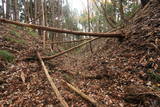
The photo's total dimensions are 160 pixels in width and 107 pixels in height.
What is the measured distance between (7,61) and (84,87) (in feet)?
11.3

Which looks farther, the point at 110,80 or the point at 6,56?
the point at 6,56

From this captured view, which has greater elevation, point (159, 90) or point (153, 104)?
point (159, 90)

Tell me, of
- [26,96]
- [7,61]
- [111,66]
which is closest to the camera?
[26,96]

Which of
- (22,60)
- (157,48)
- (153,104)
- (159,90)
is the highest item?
(157,48)

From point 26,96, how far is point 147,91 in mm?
3188

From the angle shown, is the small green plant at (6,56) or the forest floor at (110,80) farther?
the small green plant at (6,56)

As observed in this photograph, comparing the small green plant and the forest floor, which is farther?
the small green plant

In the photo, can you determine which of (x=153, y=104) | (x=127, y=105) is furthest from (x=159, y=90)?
(x=127, y=105)

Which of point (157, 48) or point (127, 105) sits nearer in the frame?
point (127, 105)

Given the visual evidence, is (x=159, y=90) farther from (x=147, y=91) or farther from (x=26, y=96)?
(x=26, y=96)

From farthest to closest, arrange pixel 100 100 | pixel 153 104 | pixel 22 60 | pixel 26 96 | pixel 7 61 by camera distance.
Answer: pixel 22 60, pixel 7 61, pixel 26 96, pixel 100 100, pixel 153 104

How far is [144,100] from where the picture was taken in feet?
8.59

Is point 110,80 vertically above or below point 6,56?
below

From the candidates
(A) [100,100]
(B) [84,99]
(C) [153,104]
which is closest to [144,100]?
(C) [153,104]
